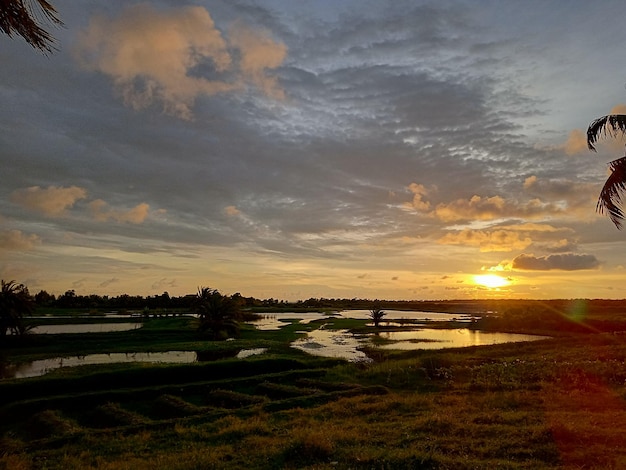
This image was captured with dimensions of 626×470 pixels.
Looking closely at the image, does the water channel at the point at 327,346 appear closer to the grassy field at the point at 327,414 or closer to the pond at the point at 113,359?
the pond at the point at 113,359

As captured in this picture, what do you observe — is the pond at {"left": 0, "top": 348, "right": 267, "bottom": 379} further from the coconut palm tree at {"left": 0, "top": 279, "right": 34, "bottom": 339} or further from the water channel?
the coconut palm tree at {"left": 0, "top": 279, "right": 34, "bottom": 339}

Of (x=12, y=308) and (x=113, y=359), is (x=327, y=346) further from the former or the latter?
(x=12, y=308)

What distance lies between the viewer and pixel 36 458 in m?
17.7

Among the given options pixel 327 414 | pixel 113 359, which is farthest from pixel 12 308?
pixel 327 414

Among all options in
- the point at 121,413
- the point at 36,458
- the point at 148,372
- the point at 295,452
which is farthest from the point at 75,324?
the point at 295,452

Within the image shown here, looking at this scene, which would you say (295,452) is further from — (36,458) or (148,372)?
(148,372)

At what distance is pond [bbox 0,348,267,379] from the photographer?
1623 inches

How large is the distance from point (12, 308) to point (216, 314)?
81.7 ft

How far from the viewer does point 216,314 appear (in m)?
67.8

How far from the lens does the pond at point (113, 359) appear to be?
135 ft

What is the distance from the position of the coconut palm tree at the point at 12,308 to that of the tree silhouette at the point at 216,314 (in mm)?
21232

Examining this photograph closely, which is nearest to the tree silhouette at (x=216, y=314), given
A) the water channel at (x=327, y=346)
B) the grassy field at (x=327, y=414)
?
the water channel at (x=327, y=346)

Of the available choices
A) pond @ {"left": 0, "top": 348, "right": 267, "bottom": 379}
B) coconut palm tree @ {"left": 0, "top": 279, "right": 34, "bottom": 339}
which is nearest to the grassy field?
pond @ {"left": 0, "top": 348, "right": 267, "bottom": 379}

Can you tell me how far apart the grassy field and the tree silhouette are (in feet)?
89.8
